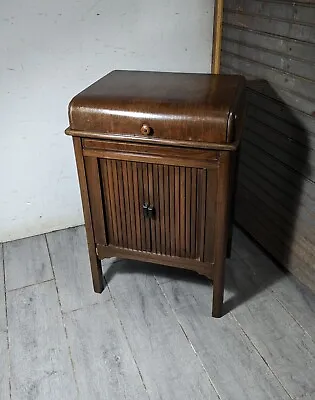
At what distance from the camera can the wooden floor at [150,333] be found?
1.21 m

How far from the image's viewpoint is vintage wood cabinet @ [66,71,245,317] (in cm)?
113

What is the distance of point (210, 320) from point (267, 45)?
0.99m

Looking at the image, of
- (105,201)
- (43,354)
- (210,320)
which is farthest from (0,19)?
(210,320)

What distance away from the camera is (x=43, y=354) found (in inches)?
51.6

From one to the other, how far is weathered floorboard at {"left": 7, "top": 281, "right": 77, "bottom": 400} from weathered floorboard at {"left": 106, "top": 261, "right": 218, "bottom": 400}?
0.22 m

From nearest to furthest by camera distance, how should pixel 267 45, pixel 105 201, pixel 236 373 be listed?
pixel 236 373, pixel 105 201, pixel 267 45

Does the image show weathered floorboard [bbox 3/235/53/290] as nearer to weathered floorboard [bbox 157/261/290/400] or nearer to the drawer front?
the drawer front

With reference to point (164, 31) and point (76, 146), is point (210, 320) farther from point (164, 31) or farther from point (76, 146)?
point (164, 31)

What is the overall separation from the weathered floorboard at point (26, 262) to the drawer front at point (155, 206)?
41 cm

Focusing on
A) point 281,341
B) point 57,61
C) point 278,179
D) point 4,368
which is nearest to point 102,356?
point 4,368

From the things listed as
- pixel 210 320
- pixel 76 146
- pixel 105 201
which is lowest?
pixel 210 320

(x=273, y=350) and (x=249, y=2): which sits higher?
(x=249, y=2)

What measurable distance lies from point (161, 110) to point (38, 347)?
856mm

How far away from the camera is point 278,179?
1556 millimetres
